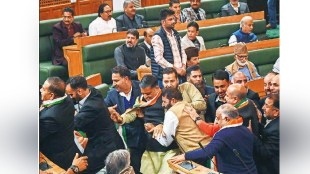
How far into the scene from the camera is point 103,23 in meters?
6.59

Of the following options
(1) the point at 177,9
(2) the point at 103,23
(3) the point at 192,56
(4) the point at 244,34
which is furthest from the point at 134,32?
(4) the point at 244,34

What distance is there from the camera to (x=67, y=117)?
649cm

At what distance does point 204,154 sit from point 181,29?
1128 mm

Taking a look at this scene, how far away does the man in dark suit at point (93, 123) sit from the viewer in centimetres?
647

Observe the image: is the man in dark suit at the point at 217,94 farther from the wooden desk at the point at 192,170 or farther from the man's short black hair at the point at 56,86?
the man's short black hair at the point at 56,86

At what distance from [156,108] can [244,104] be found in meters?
0.76

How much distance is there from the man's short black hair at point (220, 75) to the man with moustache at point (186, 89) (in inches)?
7.8

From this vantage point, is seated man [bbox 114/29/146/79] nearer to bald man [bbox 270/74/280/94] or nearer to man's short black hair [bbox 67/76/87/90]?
man's short black hair [bbox 67/76/87/90]

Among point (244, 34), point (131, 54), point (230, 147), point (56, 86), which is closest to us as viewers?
point (230, 147)

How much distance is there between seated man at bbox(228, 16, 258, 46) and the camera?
6.65 m

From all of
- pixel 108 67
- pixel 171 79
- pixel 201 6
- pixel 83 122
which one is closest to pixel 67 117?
pixel 83 122

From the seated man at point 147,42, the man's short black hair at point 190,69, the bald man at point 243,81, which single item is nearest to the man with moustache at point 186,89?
the man's short black hair at point 190,69

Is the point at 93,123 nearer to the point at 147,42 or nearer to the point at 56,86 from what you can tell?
the point at 56,86
